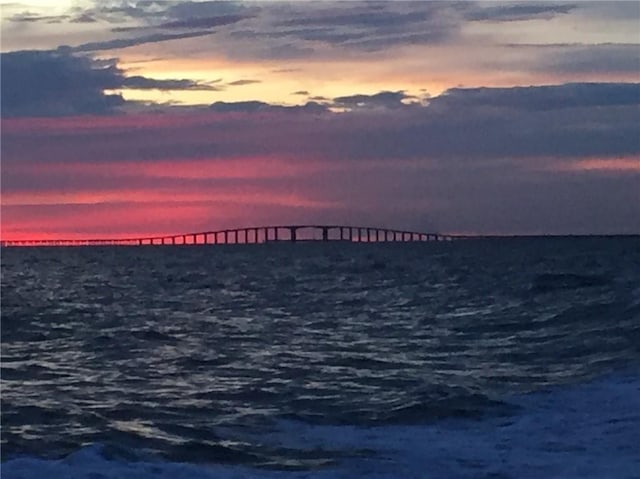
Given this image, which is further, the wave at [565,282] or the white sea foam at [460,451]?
the wave at [565,282]

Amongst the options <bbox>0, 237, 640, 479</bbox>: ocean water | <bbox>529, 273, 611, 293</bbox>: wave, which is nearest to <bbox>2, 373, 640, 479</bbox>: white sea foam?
<bbox>0, 237, 640, 479</bbox>: ocean water

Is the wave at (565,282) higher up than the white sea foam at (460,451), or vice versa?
the white sea foam at (460,451)

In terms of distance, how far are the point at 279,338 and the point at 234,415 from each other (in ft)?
38.5

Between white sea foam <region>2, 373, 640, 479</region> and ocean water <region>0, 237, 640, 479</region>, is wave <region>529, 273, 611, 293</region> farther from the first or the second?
white sea foam <region>2, 373, 640, 479</region>

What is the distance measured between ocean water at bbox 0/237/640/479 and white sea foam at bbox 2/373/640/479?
4 centimetres

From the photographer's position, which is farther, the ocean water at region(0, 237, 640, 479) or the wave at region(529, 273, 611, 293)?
the wave at region(529, 273, 611, 293)

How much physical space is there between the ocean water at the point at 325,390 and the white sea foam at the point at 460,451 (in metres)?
0.04

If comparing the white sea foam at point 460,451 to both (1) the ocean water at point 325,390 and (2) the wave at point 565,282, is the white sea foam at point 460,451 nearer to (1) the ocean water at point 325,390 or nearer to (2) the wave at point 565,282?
(1) the ocean water at point 325,390

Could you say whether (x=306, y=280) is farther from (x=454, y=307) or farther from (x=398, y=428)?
(x=398, y=428)

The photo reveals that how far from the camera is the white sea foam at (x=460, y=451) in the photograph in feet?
40.7

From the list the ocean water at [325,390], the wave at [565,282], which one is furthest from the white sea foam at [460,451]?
the wave at [565,282]

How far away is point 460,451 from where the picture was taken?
1362cm

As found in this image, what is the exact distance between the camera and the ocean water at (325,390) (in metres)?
13.1

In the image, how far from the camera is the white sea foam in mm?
12398
